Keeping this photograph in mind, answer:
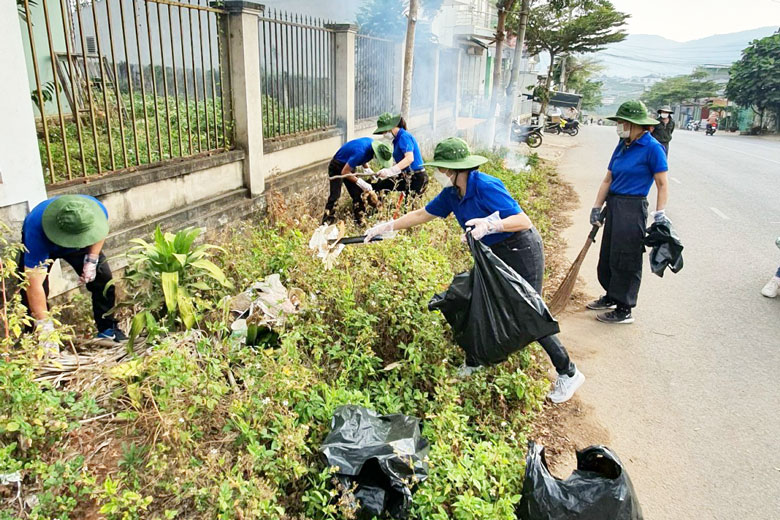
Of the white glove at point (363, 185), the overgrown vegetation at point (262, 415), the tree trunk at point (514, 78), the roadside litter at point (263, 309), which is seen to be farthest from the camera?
the tree trunk at point (514, 78)

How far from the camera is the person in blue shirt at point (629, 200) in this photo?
4.46 metres

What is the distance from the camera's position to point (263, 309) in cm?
346

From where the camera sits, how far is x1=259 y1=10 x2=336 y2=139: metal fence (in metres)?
6.98

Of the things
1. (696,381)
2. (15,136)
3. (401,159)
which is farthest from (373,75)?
(696,381)

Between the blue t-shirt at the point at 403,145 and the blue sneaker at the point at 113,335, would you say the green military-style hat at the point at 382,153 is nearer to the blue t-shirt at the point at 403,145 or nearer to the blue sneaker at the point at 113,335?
the blue t-shirt at the point at 403,145

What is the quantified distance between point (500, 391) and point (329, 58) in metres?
6.63

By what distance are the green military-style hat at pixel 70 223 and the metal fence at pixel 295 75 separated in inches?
149

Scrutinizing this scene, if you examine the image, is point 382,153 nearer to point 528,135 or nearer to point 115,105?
point 115,105

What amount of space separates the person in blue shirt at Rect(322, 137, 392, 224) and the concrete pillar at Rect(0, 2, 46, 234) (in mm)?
3087

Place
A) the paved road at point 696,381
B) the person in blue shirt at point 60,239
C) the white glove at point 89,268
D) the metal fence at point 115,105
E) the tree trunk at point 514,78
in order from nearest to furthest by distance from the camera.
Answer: the paved road at point 696,381, the person in blue shirt at point 60,239, the white glove at point 89,268, the metal fence at point 115,105, the tree trunk at point 514,78

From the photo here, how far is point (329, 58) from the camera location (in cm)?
842

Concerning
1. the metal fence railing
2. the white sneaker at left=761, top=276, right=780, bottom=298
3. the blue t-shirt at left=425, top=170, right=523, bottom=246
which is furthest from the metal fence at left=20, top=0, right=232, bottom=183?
the white sneaker at left=761, top=276, right=780, bottom=298

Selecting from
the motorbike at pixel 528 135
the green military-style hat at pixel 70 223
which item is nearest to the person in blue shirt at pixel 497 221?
the green military-style hat at pixel 70 223

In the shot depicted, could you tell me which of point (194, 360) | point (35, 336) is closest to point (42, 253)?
point (35, 336)
